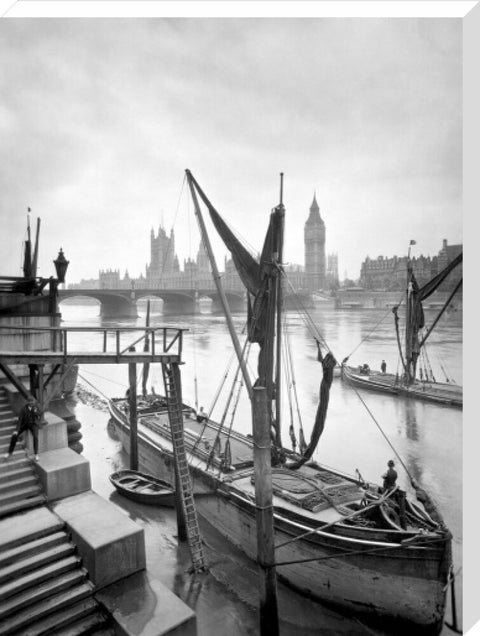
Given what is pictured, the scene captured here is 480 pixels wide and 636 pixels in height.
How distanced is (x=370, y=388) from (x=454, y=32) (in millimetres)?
19442

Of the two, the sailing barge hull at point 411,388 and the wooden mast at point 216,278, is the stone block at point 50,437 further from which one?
the sailing barge hull at point 411,388

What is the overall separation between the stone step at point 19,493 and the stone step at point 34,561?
116 cm

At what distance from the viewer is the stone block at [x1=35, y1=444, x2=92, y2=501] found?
237 inches

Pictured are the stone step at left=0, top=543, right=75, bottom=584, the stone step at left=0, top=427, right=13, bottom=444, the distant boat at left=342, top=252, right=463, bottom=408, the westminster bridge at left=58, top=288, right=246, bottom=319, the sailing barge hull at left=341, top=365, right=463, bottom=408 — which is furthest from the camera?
the westminster bridge at left=58, top=288, right=246, bottom=319

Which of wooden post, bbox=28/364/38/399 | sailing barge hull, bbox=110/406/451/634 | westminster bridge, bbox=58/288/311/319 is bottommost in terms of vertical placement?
sailing barge hull, bbox=110/406/451/634

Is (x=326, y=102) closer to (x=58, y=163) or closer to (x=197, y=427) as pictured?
(x=58, y=163)

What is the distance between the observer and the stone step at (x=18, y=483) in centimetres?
589

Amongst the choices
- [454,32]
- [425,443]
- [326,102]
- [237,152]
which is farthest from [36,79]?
[425,443]

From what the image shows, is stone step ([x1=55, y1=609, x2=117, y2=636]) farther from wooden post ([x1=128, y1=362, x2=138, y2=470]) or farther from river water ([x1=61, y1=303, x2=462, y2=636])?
wooden post ([x1=128, y1=362, x2=138, y2=470])

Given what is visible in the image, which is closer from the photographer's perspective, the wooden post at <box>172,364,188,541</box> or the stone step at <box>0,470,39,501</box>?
the stone step at <box>0,470,39,501</box>

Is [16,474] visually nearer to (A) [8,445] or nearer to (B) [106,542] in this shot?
(A) [8,445]

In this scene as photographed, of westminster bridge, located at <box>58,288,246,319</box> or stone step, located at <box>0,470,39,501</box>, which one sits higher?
westminster bridge, located at <box>58,288,246,319</box>

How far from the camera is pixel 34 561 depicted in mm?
4809

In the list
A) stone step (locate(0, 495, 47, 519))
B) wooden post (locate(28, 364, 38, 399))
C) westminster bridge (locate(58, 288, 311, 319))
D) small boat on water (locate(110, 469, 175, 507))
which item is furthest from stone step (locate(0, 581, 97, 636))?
westminster bridge (locate(58, 288, 311, 319))
